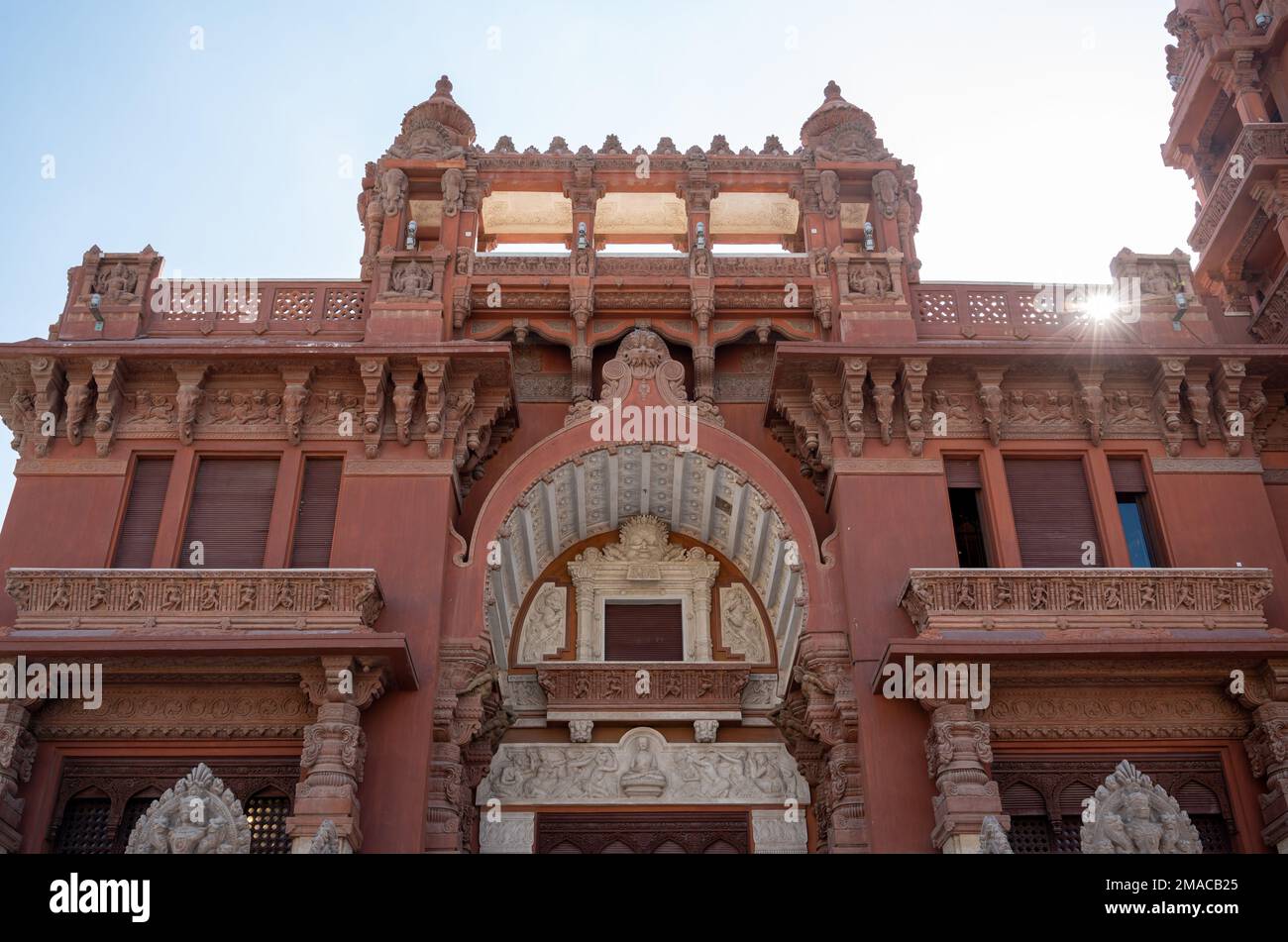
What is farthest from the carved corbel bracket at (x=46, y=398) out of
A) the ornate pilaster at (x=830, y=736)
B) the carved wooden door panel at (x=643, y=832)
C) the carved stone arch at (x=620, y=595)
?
the ornate pilaster at (x=830, y=736)

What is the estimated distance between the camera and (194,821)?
1233 cm

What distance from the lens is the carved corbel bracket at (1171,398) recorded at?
52.0 ft

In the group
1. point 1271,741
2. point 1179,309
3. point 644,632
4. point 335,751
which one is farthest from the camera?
point 644,632

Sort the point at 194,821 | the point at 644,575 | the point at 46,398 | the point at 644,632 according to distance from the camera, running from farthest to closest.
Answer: the point at 644,575
the point at 644,632
the point at 46,398
the point at 194,821

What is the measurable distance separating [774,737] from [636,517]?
378 centimetres

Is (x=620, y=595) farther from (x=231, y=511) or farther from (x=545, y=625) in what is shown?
(x=231, y=511)

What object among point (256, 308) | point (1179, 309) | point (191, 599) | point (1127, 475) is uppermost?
A: point (256, 308)

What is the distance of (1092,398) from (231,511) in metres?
11.2

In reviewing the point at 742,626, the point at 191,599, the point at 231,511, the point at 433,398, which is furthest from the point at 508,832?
the point at 433,398

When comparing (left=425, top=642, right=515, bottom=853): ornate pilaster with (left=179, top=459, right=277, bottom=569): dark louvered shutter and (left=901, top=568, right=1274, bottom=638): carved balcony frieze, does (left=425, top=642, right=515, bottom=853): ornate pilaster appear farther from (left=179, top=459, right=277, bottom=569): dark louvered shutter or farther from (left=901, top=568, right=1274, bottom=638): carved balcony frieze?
(left=901, top=568, right=1274, bottom=638): carved balcony frieze

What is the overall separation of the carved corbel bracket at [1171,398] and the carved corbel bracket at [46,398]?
14.2 meters

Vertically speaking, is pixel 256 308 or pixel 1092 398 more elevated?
pixel 256 308
